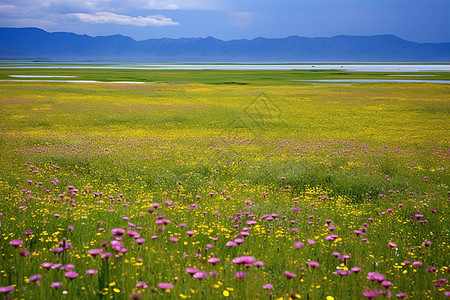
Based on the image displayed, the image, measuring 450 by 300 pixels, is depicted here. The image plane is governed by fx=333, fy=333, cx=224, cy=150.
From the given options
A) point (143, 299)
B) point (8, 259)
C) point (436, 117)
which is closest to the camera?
point (143, 299)

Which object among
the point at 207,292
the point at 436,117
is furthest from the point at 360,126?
the point at 207,292

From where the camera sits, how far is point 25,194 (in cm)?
853

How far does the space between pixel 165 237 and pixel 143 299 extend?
2.16 m

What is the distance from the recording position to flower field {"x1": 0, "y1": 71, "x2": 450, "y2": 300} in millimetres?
4512

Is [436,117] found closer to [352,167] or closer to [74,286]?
[352,167]

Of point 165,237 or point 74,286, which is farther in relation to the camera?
point 165,237

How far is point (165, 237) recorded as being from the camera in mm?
6191

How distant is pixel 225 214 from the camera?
7848 mm

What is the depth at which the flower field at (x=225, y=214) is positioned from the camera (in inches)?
178

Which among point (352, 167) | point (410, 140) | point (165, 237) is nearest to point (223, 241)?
point (165, 237)

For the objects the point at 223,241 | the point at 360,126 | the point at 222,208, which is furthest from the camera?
the point at 360,126

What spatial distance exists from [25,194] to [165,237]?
4.67 metres

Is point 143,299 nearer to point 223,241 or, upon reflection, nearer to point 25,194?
point 223,241

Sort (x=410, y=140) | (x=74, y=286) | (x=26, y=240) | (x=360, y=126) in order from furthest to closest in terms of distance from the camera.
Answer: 1. (x=360, y=126)
2. (x=410, y=140)
3. (x=26, y=240)
4. (x=74, y=286)
